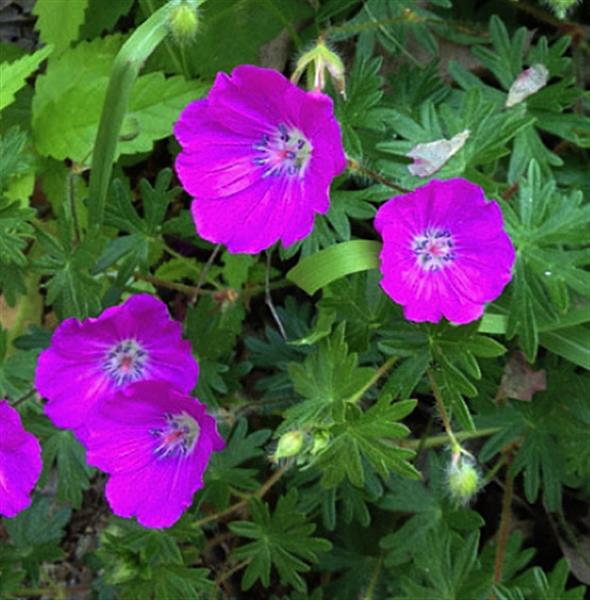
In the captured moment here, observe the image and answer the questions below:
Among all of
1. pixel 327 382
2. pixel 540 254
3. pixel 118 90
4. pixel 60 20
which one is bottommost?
pixel 327 382

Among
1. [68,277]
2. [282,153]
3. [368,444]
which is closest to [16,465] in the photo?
[68,277]

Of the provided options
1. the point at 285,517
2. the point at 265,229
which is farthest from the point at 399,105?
the point at 285,517

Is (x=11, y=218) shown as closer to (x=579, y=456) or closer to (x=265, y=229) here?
(x=265, y=229)

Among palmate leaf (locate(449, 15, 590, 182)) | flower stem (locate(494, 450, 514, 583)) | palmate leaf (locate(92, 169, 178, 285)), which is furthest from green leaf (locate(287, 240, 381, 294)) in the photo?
flower stem (locate(494, 450, 514, 583))

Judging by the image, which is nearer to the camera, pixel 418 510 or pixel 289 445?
pixel 289 445

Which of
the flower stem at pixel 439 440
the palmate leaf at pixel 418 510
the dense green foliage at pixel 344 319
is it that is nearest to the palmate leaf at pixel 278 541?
the dense green foliage at pixel 344 319

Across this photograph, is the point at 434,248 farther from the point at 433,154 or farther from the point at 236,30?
the point at 236,30

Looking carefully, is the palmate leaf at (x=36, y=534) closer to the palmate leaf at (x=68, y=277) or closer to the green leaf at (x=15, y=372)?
the green leaf at (x=15, y=372)
